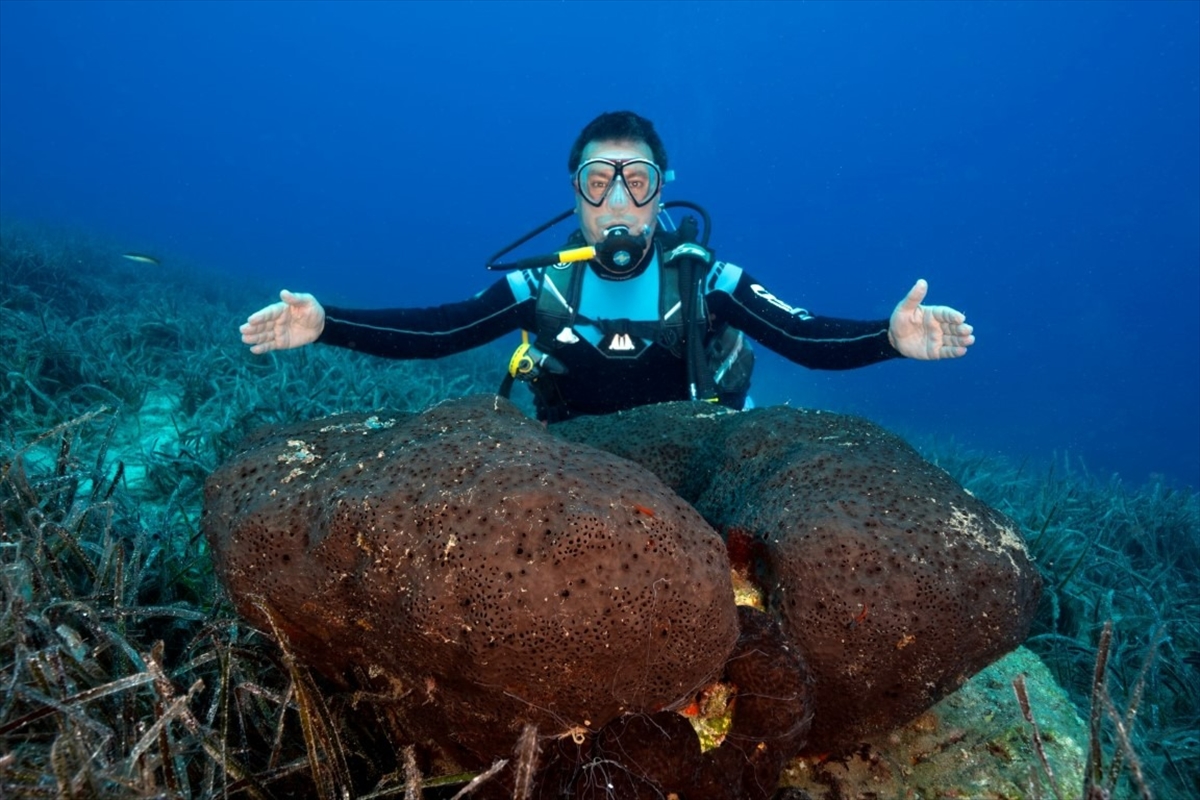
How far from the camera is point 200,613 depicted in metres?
2.00

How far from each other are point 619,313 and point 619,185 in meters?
0.98

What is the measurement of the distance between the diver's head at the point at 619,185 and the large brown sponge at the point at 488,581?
2970 millimetres

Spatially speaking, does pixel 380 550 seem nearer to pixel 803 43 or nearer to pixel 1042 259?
pixel 1042 259

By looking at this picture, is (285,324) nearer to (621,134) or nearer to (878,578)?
(621,134)

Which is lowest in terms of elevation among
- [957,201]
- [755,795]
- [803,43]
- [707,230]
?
[755,795]

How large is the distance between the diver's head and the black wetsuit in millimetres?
271

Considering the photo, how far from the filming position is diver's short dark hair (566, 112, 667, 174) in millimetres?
4723

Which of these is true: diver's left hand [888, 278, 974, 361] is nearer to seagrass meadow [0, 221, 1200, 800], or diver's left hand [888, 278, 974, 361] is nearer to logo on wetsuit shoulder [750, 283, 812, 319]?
logo on wetsuit shoulder [750, 283, 812, 319]

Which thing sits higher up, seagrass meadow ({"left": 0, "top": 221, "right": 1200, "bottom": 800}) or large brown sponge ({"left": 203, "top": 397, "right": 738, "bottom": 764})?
large brown sponge ({"left": 203, "top": 397, "right": 738, "bottom": 764})

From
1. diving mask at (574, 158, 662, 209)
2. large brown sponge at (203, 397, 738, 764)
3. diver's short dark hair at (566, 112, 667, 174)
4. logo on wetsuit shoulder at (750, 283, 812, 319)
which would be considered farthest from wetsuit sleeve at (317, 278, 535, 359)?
large brown sponge at (203, 397, 738, 764)

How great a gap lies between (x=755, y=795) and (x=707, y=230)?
4357 millimetres

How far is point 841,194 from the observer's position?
96250 mm

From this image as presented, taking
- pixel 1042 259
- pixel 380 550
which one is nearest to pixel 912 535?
pixel 380 550

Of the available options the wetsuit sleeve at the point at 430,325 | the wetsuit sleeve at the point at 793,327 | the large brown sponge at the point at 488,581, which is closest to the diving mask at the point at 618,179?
the wetsuit sleeve at the point at 793,327
